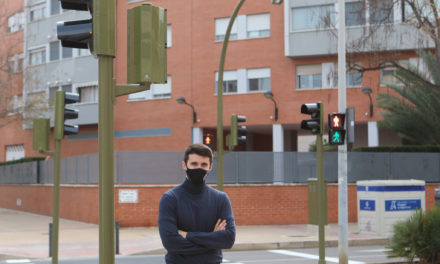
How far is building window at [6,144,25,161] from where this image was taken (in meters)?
41.8

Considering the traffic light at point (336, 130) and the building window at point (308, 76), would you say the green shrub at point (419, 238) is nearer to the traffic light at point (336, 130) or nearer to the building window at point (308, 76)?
the traffic light at point (336, 130)

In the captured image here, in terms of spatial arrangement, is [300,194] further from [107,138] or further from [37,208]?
[107,138]

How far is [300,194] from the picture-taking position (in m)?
23.7

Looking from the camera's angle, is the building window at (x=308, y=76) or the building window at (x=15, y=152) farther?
the building window at (x=15, y=152)

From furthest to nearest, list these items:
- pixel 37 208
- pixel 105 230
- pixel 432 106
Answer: pixel 37 208
pixel 432 106
pixel 105 230

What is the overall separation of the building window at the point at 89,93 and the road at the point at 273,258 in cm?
2301

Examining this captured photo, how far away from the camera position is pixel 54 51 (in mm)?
38938

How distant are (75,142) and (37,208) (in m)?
8.31

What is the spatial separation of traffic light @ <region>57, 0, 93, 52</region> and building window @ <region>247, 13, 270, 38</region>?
2718 centimetres

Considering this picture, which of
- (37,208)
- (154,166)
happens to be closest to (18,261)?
(154,166)

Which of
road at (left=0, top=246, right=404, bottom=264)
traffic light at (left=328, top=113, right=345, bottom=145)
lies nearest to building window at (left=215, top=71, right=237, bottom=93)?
road at (left=0, top=246, right=404, bottom=264)

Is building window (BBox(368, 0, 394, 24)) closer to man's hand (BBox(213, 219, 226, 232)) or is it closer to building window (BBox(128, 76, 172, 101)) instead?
man's hand (BBox(213, 219, 226, 232))

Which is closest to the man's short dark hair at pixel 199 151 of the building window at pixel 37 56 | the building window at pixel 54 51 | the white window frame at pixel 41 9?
the building window at pixel 54 51

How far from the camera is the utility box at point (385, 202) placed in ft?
61.8
